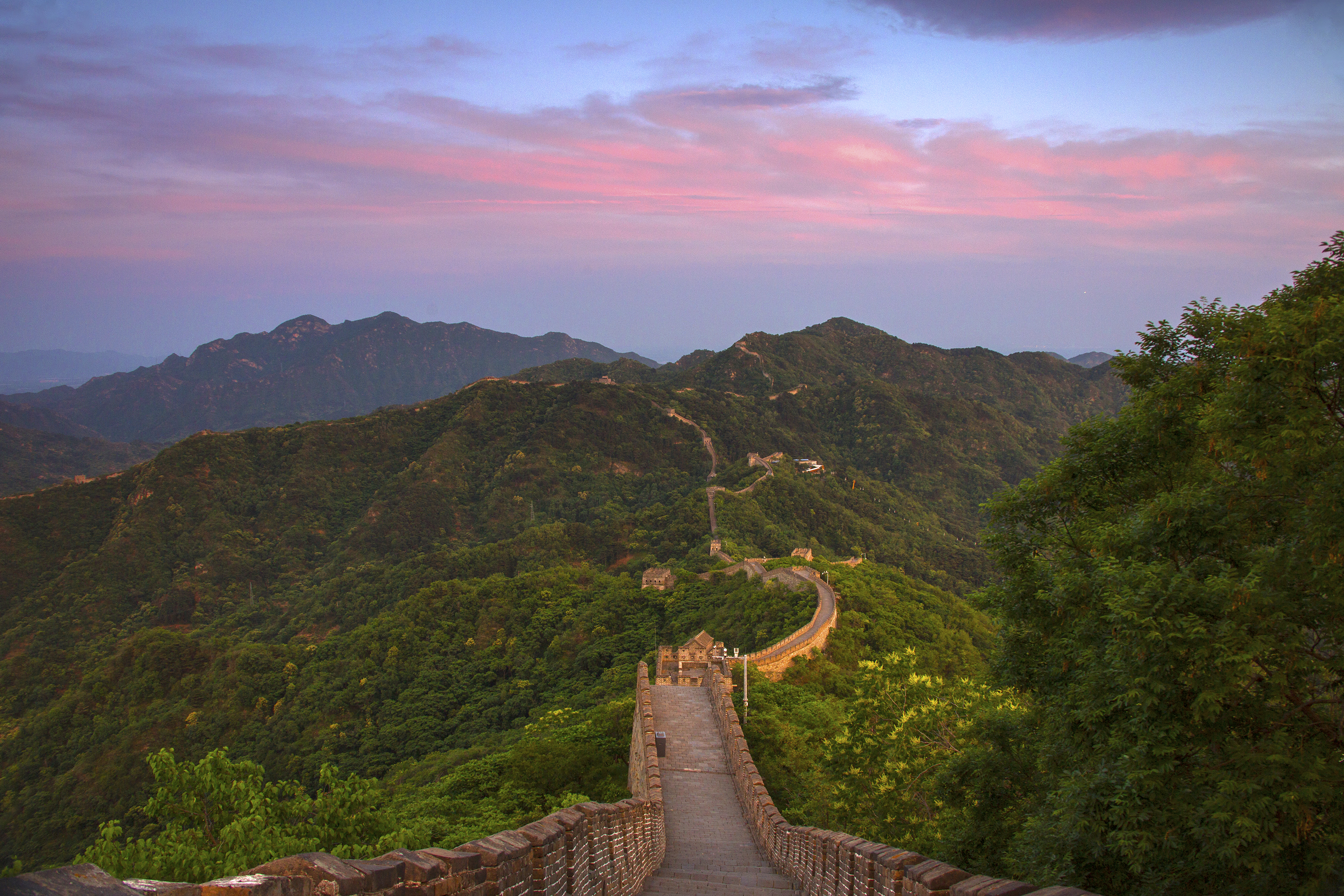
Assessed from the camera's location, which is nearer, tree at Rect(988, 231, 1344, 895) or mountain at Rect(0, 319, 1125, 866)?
tree at Rect(988, 231, 1344, 895)

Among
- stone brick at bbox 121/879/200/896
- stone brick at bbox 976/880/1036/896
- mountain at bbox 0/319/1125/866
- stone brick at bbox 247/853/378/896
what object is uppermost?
stone brick at bbox 121/879/200/896

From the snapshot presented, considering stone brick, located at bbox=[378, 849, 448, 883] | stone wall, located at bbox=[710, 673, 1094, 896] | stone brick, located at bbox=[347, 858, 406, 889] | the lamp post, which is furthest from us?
the lamp post

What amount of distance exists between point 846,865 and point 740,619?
35.8m

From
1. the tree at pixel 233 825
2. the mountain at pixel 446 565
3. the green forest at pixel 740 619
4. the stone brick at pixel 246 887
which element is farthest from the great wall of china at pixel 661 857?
the mountain at pixel 446 565

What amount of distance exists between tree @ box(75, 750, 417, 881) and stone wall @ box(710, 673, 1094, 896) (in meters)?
6.87

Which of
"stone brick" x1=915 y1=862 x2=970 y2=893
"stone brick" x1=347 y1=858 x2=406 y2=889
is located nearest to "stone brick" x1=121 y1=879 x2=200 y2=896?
"stone brick" x1=347 y1=858 x2=406 y2=889

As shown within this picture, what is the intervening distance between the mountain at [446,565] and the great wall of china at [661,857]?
10.7m

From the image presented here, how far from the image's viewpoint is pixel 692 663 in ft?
96.1

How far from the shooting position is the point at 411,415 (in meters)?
144

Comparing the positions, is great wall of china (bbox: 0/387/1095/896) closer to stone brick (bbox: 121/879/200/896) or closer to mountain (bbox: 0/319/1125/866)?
stone brick (bbox: 121/879/200/896)

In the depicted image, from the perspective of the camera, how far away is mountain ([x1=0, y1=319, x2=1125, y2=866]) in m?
48.4

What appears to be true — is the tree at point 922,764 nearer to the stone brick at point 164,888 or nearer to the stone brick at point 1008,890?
the stone brick at point 1008,890

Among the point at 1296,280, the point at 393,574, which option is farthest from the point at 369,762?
the point at 1296,280

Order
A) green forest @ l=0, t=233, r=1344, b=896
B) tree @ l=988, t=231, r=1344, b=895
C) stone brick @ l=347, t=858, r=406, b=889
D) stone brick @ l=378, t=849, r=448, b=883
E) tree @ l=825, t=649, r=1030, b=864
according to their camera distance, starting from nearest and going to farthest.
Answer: stone brick @ l=347, t=858, r=406, b=889
stone brick @ l=378, t=849, r=448, b=883
tree @ l=988, t=231, r=1344, b=895
green forest @ l=0, t=233, r=1344, b=896
tree @ l=825, t=649, r=1030, b=864
